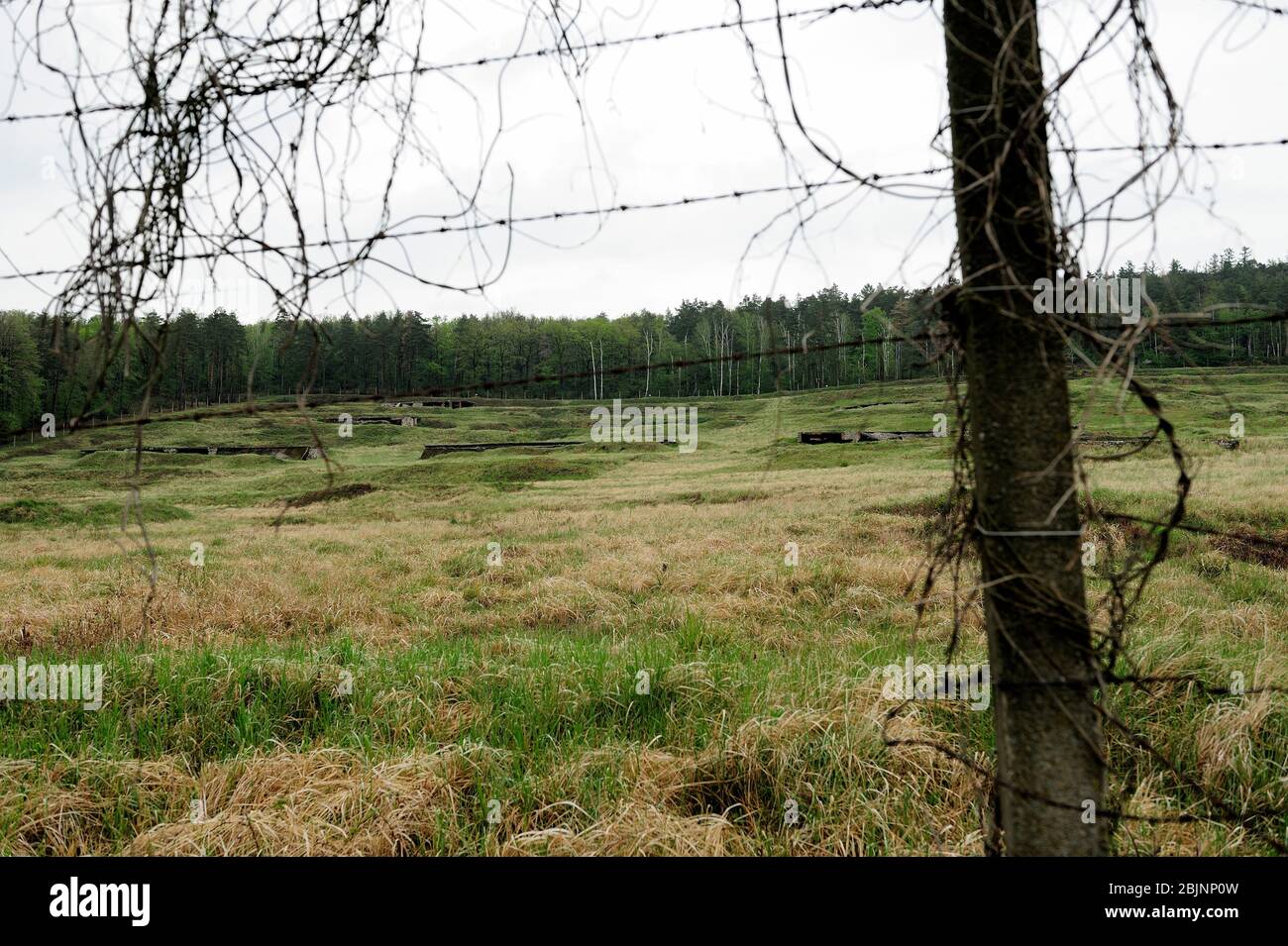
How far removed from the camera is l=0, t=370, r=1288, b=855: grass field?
3459 mm

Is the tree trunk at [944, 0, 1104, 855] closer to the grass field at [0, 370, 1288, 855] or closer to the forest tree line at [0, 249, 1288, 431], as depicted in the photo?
the grass field at [0, 370, 1288, 855]

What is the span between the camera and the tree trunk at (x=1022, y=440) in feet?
6.49

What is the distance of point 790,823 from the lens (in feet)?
11.4

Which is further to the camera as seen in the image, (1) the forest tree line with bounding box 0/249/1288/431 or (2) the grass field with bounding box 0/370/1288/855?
(1) the forest tree line with bounding box 0/249/1288/431

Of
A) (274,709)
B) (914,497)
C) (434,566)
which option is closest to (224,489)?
(434,566)

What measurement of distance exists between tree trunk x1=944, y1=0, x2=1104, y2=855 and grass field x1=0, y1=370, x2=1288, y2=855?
0.23 metres

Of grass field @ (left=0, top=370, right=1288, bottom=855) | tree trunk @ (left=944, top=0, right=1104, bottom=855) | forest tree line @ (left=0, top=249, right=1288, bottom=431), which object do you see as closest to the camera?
tree trunk @ (left=944, top=0, right=1104, bottom=855)

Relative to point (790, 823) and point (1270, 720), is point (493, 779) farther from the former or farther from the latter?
point (1270, 720)

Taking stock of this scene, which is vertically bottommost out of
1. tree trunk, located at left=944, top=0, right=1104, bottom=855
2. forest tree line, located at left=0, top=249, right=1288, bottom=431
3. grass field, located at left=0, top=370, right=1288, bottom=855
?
grass field, located at left=0, top=370, right=1288, bottom=855

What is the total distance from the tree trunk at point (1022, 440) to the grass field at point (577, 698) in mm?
231

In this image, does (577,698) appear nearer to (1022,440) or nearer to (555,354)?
(1022,440)

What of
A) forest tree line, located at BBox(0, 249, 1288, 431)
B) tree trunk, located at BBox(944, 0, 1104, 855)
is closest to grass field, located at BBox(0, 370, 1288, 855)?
tree trunk, located at BBox(944, 0, 1104, 855)

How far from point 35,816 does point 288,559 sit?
10.3m

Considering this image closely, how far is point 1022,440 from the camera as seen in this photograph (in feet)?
6.51
